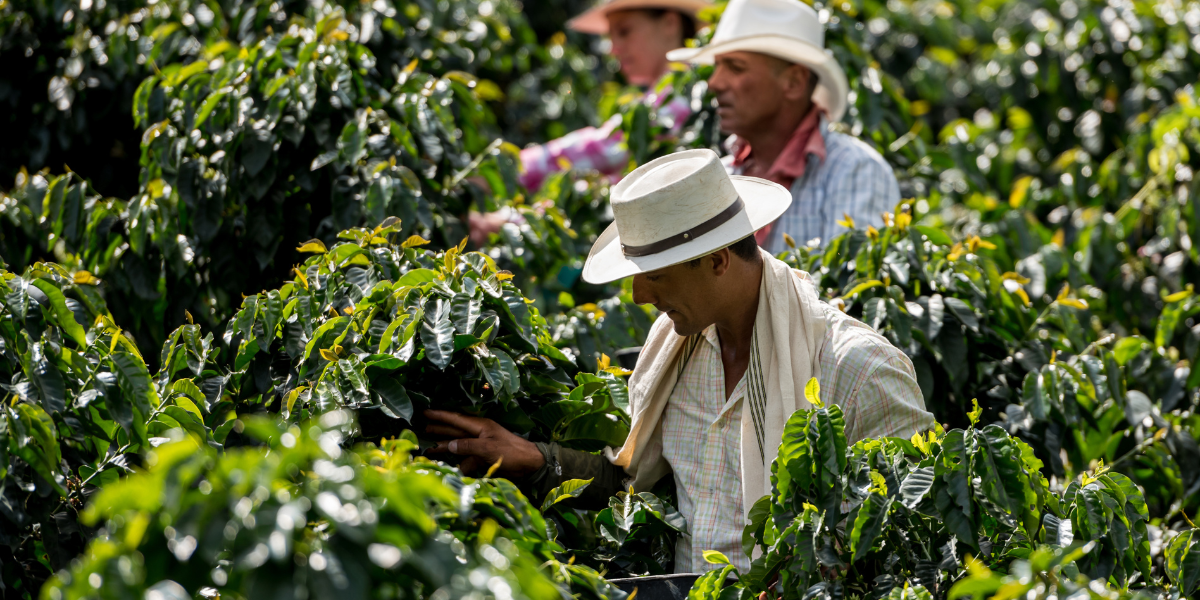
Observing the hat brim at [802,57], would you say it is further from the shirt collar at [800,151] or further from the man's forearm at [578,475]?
the man's forearm at [578,475]

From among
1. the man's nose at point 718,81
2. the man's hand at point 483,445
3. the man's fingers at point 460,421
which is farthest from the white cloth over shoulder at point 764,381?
the man's nose at point 718,81

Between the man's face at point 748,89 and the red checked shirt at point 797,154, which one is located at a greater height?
the man's face at point 748,89

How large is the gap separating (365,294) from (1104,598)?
1707 millimetres

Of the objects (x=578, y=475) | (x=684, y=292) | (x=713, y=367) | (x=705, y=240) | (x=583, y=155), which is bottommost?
(x=583, y=155)

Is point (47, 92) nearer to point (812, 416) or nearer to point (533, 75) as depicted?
point (533, 75)

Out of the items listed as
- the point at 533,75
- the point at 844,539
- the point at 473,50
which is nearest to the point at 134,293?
the point at 473,50

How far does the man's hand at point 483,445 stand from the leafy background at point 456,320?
0.08 meters

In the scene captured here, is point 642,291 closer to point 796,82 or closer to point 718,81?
point 718,81

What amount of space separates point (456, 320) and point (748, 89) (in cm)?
196

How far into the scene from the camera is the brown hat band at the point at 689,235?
2545mm

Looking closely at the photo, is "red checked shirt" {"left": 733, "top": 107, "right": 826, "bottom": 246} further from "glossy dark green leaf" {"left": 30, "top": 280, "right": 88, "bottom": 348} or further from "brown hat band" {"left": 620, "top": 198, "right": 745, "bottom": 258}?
"glossy dark green leaf" {"left": 30, "top": 280, "right": 88, "bottom": 348}

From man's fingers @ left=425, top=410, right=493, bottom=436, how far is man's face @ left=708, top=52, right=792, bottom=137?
6.28 feet

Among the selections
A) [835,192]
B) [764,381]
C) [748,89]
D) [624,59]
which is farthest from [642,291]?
[624,59]

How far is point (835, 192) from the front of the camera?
4.05 m
